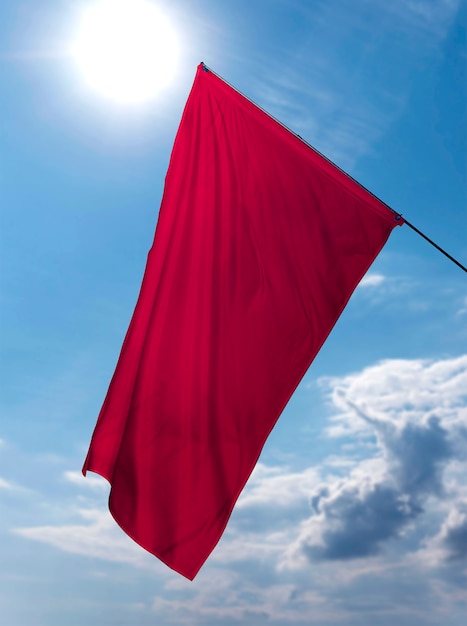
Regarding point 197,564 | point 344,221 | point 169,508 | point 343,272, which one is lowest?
point 197,564

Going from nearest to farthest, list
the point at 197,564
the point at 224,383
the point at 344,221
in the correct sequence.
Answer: the point at 197,564, the point at 224,383, the point at 344,221

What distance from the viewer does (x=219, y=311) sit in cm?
909

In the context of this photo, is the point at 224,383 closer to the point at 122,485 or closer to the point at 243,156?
the point at 122,485

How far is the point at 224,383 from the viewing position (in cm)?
876

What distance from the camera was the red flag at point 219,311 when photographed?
835 centimetres

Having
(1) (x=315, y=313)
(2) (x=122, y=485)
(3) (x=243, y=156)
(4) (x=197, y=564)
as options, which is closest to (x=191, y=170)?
(3) (x=243, y=156)

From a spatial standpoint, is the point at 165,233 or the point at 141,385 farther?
the point at 165,233

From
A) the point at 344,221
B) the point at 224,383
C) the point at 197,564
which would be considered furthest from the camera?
the point at 344,221

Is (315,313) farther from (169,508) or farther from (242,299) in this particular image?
(169,508)

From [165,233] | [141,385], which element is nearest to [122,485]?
[141,385]

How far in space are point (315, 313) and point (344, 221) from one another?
1.53m

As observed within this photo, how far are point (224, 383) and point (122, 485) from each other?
1.90 meters

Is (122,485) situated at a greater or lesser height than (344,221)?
lesser

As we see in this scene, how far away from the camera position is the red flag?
835 cm
